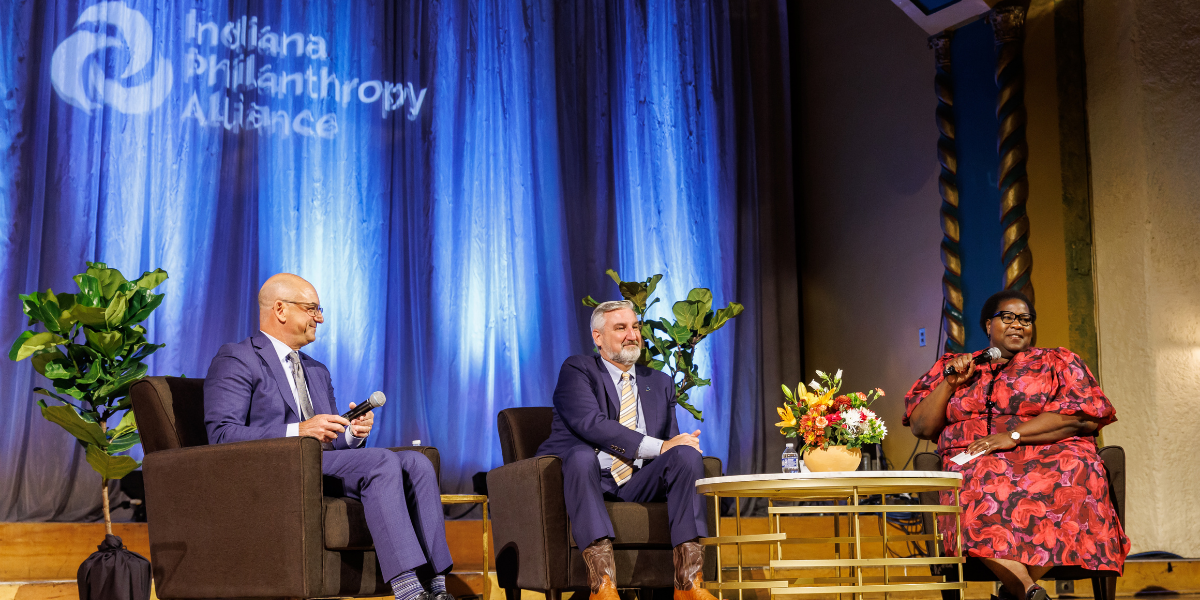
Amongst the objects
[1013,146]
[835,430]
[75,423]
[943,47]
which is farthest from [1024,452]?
[75,423]

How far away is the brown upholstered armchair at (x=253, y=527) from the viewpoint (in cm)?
265

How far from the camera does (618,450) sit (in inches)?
132

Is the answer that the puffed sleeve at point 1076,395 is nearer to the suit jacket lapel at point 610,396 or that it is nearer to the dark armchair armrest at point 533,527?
the suit jacket lapel at point 610,396

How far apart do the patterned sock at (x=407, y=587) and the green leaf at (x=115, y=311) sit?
1747 millimetres

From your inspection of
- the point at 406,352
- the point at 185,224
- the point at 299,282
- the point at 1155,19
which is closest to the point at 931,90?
the point at 1155,19

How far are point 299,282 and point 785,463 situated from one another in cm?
164

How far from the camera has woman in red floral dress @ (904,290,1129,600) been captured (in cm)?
306

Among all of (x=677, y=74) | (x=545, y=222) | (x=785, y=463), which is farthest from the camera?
(x=677, y=74)

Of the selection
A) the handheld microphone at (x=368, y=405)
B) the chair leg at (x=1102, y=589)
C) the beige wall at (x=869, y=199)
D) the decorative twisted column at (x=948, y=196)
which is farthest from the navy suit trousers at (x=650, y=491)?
the beige wall at (x=869, y=199)

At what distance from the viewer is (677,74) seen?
19.4 feet

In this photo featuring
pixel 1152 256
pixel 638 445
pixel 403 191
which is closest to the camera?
pixel 638 445

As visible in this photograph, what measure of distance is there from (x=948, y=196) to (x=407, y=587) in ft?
11.0

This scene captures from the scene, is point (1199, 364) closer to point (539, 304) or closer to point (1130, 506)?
point (1130, 506)

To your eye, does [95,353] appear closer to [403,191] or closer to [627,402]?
[403,191]
